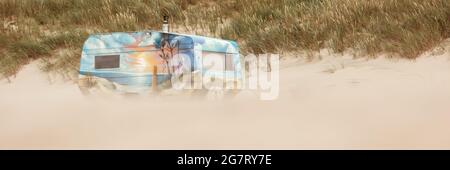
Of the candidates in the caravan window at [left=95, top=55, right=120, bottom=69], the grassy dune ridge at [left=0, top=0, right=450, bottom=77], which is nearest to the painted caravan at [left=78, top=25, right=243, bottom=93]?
the caravan window at [left=95, top=55, right=120, bottom=69]

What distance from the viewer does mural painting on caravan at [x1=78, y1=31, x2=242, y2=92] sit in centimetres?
693

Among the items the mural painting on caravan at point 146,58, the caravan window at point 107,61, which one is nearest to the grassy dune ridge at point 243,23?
the mural painting on caravan at point 146,58

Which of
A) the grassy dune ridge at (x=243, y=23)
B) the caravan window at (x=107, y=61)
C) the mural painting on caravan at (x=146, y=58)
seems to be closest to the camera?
the mural painting on caravan at (x=146, y=58)

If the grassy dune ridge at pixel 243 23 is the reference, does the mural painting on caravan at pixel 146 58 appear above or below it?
below

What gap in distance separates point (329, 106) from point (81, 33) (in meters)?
6.37

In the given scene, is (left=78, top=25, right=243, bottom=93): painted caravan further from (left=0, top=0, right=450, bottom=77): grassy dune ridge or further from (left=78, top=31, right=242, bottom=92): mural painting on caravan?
(left=0, top=0, right=450, bottom=77): grassy dune ridge

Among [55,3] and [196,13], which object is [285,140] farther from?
[55,3]

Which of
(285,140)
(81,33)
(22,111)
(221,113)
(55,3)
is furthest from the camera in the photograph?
(55,3)

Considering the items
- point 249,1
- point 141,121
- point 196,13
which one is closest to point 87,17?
point 196,13

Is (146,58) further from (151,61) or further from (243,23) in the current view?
(243,23)

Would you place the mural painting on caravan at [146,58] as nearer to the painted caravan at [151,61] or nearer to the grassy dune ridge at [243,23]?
the painted caravan at [151,61]

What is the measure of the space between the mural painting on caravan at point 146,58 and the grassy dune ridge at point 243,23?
264 cm

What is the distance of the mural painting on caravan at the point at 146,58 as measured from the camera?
22.7ft

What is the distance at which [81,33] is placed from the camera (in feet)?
39.8
